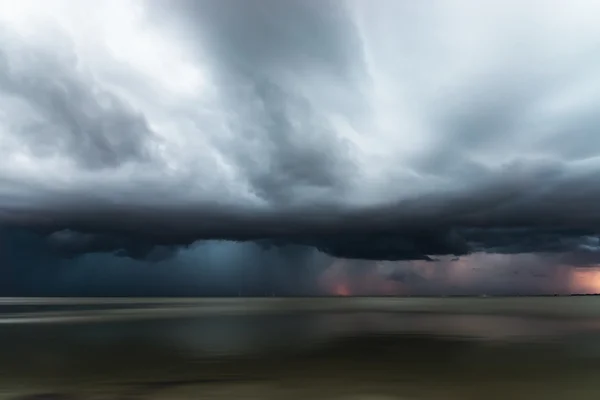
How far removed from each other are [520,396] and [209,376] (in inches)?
768

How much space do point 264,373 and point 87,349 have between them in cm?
2486

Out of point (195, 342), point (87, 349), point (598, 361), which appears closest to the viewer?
point (598, 361)

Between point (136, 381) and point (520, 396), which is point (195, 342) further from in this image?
point (520, 396)

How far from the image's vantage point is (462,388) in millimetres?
29922

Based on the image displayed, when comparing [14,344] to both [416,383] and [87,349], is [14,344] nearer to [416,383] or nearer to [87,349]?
[87,349]

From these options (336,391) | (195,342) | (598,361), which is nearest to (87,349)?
(195,342)

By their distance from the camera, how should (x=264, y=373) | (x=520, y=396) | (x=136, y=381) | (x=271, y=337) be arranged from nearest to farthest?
(x=520, y=396), (x=136, y=381), (x=264, y=373), (x=271, y=337)

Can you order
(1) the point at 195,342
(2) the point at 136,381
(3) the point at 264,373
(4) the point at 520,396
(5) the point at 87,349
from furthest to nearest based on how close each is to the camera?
1. (1) the point at 195,342
2. (5) the point at 87,349
3. (3) the point at 264,373
4. (2) the point at 136,381
5. (4) the point at 520,396

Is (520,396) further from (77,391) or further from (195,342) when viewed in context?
(195,342)

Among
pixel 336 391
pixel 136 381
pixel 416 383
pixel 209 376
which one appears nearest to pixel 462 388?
pixel 416 383

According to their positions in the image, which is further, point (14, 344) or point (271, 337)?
point (271, 337)

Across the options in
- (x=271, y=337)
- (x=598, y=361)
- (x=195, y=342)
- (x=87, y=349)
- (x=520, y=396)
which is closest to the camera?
(x=520, y=396)

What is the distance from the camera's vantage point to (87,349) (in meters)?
50.6

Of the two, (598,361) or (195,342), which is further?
(195,342)
